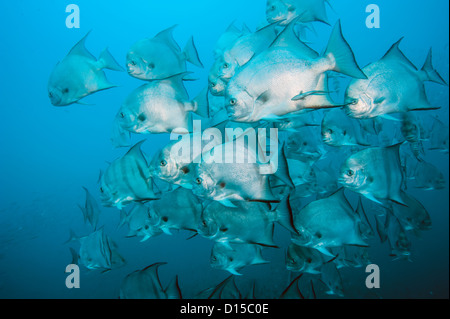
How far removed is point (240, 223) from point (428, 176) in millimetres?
4520

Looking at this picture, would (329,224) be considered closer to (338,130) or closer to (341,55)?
(338,130)

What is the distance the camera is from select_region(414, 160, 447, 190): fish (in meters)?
4.97

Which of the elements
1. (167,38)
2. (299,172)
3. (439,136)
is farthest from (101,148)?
(439,136)

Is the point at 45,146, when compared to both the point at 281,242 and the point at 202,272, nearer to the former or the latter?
the point at 202,272

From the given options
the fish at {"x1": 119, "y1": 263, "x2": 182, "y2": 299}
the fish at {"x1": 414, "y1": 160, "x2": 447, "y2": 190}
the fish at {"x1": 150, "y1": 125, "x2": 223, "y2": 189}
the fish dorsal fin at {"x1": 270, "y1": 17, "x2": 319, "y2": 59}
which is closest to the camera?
the fish dorsal fin at {"x1": 270, "y1": 17, "x2": 319, "y2": 59}

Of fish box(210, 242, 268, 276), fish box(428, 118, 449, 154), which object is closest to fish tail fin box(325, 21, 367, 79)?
fish box(210, 242, 268, 276)

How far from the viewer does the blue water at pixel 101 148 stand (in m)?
12.9

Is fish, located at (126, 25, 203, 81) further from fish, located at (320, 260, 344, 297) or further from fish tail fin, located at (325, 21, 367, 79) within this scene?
fish, located at (320, 260, 344, 297)

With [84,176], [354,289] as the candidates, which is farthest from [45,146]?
[354,289]

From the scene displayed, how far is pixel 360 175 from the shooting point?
2.47 metres

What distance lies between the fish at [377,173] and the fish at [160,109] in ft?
5.09

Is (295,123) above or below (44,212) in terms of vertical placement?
above

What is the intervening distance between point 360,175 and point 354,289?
31.1 ft

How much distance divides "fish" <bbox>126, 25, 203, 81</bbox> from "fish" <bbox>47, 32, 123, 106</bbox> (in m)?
0.28
